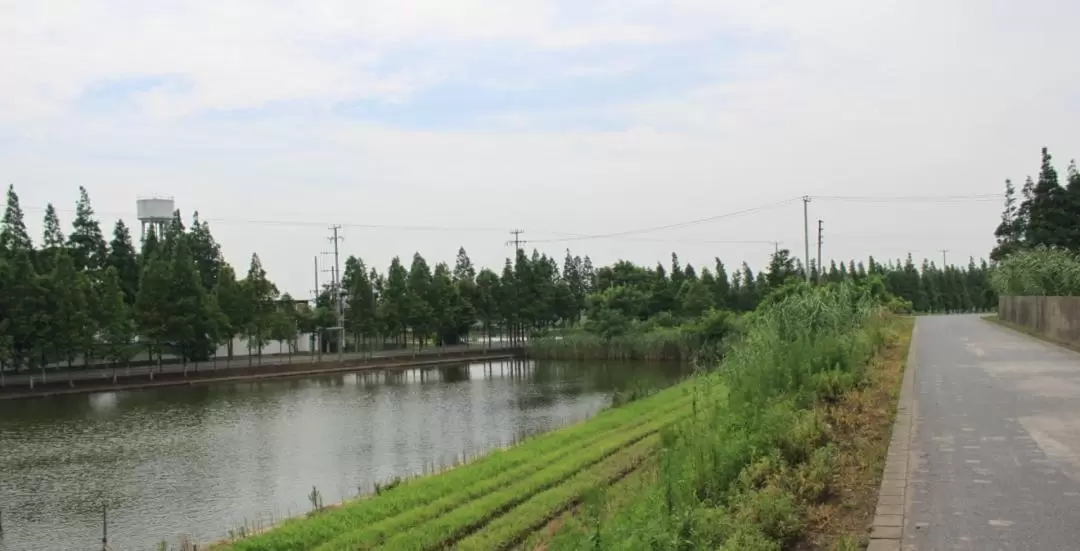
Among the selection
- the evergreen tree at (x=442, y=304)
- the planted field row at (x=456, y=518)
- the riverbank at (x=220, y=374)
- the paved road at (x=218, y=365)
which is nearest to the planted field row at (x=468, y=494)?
the planted field row at (x=456, y=518)

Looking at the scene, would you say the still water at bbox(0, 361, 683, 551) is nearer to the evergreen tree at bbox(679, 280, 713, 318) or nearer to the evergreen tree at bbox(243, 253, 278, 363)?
the evergreen tree at bbox(243, 253, 278, 363)

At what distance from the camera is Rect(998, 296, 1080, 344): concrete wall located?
63.1 ft

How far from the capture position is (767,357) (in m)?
10.7

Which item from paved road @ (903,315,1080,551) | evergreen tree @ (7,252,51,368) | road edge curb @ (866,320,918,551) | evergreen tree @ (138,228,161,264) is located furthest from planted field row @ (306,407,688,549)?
evergreen tree @ (138,228,161,264)

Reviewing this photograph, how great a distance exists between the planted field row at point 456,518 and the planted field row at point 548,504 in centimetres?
24

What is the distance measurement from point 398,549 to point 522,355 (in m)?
56.2

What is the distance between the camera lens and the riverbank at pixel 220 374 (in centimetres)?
4062

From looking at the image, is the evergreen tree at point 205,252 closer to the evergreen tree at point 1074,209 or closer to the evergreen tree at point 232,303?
the evergreen tree at point 232,303

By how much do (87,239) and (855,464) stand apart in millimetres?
61043

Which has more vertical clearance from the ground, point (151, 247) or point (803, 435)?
point (151, 247)

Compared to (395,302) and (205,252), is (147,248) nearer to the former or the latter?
(205,252)

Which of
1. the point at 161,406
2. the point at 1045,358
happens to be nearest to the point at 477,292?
the point at 161,406

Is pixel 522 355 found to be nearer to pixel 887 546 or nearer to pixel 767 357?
pixel 767 357

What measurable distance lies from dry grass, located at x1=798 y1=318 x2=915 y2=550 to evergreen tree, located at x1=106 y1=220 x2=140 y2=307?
5711cm
